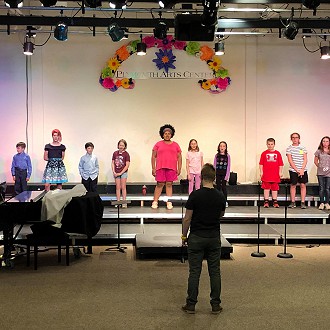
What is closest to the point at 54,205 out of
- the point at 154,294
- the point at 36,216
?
the point at 36,216

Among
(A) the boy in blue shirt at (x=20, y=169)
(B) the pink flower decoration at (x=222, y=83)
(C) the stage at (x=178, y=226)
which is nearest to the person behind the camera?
(C) the stage at (x=178, y=226)

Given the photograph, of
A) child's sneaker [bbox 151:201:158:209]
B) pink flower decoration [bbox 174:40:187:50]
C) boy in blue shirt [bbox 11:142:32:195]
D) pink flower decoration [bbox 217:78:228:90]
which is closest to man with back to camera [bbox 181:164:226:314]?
child's sneaker [bbox 151:201:158:209]

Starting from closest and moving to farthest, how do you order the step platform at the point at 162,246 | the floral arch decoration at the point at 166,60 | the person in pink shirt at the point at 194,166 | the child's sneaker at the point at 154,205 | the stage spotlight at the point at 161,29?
the step platform at the point at 162,246 → the stage spotlight at the point at 161,29 → the child's sneaker at the point at 154,205 → the person in pink shirt at the point at 194,166 → the floral arch decoration at the point at 166,60

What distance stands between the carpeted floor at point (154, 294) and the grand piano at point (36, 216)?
16.1 inches

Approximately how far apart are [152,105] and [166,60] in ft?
3.37

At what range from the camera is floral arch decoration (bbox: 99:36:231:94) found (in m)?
11.7

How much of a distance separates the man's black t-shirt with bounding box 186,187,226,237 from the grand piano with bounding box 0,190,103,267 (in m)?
2.58

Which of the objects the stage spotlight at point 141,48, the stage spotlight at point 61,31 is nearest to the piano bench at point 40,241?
the stage spotlight at point 61,31

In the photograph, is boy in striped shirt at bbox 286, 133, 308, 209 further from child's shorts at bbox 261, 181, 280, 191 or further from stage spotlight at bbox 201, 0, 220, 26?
stage spotlight at bbox 201, 0, 220, 26

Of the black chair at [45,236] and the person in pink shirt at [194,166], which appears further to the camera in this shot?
the person in pink shirt at [194,166]

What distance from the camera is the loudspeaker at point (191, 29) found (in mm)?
7945

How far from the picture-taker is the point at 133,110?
11922 millimetres

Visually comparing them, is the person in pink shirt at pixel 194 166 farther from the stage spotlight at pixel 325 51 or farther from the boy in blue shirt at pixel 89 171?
the stage spotlight at pixel 325 51

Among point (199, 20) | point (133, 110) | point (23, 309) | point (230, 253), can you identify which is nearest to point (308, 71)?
point (133, 110)
